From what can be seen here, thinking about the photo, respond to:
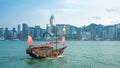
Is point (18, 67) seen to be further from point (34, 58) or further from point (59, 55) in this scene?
point (59, 55)

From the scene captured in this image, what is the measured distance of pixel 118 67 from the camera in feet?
169

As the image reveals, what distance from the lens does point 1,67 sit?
169 ft

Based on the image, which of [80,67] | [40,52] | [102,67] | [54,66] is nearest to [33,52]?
[40,52]

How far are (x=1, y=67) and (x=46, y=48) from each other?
49.6ft

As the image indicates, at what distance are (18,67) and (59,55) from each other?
20347 millimetres

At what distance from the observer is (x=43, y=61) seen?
60.5m

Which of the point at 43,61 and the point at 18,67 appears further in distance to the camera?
the point at 43,61

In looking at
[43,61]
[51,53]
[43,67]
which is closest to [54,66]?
[43,67]

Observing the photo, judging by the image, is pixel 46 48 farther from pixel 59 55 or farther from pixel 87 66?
pixel 87 66

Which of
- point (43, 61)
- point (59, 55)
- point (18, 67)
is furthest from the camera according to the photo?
point (59, 55)

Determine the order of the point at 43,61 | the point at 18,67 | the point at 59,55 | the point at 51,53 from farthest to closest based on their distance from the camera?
the point at 59,55
the point at 51,53
the point at 43,61
the point at 18,67

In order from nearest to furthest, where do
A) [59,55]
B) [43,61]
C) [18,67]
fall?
[18,67] → [43,61] → [59,55]

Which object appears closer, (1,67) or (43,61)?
(1,67)

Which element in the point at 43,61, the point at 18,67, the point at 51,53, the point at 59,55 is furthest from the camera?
the point at 59,55
